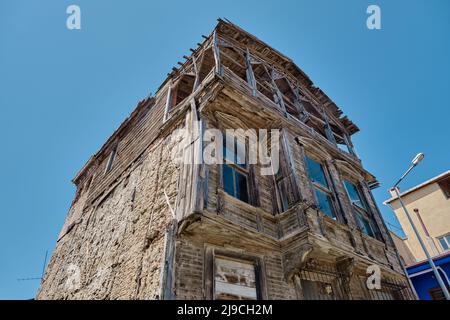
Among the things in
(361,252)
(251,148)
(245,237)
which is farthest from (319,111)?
(245,237)

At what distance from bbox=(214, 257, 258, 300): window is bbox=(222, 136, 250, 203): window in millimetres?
1772

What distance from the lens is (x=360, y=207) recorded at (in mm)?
10031

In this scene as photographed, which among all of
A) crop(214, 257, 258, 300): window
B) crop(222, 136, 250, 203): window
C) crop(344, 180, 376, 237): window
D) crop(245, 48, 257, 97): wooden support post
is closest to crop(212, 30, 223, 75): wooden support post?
crop(245, 48, 257, 97): wooden support post

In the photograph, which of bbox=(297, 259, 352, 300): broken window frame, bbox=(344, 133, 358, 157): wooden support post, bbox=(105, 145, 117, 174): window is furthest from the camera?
bbox=(344, 133, 358, 157): wooden support post

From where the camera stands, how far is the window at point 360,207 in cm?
967

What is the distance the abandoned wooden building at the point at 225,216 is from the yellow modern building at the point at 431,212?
10220mm

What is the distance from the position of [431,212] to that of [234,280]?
1893cm

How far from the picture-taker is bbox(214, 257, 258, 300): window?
5.46m

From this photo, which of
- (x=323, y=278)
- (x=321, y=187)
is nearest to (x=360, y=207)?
(x=321, y=187)

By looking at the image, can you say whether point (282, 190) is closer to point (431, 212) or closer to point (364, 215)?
point (364, 215)

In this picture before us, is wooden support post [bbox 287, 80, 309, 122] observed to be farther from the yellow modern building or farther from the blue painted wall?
the yellow modern building
